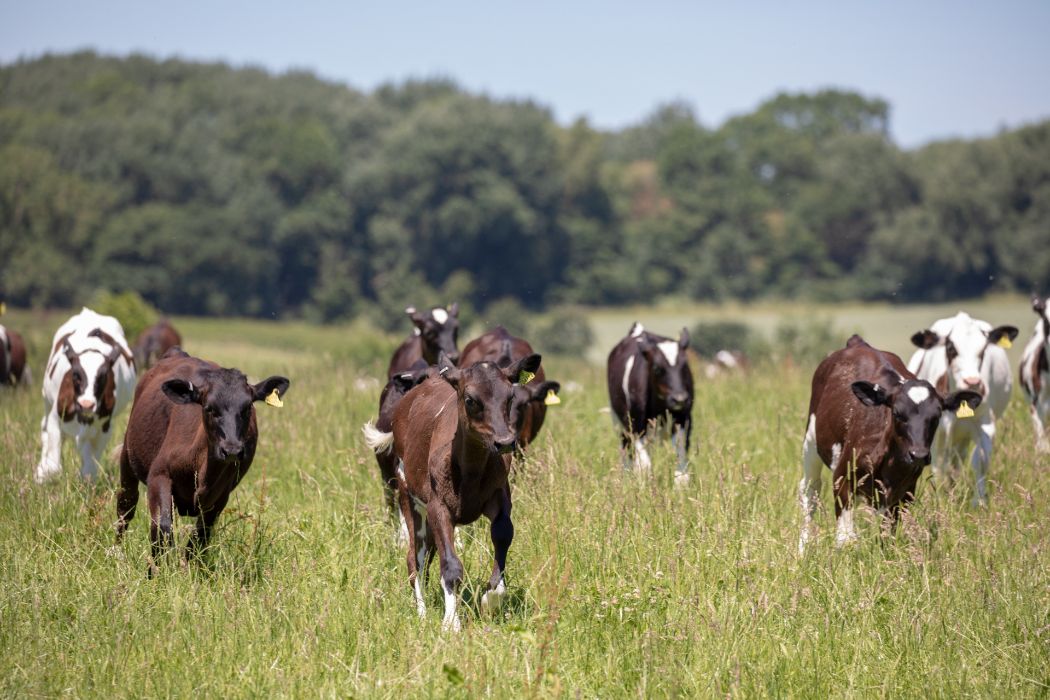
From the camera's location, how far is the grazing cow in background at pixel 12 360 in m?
17.5

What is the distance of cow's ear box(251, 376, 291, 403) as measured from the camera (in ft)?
28.3

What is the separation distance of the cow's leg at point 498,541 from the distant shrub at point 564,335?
52.7 m

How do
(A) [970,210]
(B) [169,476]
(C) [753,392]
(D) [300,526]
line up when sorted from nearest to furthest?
(B) [169,476] < (D) [300,526] < (C) [753,392] < (A) [970,210]

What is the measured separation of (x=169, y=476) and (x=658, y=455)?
454 centimetres

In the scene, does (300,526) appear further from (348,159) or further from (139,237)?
(348,159)

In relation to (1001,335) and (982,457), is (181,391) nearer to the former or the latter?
(982,457)

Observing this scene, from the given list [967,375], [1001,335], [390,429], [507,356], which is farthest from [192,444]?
[1001,335]

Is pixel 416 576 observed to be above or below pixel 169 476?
below

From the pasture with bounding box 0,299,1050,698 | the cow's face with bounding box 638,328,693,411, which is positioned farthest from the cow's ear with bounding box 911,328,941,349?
the cow's face with bounding box 638,328,693,411

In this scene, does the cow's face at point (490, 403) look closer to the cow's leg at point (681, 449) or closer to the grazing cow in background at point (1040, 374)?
the cow's leg at point (681, 449)

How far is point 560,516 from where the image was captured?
345 inches

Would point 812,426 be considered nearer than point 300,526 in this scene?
No

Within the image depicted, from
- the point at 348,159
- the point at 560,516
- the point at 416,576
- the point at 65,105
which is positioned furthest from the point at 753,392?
the point at 65,105

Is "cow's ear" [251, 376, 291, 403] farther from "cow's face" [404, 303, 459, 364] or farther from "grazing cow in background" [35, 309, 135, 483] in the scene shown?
"cow's face" [404, 303, 459, 364]
